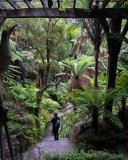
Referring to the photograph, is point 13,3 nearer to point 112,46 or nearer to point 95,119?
point 112,46

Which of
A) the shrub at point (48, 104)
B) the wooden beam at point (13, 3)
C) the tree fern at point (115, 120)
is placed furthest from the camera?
the shrub at point (48, 104)

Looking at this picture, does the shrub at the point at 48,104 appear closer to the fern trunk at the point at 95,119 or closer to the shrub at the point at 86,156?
the fern trunk at the point at 95,119

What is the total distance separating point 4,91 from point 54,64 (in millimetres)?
1777

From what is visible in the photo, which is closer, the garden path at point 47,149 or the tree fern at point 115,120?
the tree fern at point 115,120

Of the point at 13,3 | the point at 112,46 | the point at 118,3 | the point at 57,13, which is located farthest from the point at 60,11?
the point at 112,46

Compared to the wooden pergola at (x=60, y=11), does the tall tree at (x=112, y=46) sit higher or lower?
lower

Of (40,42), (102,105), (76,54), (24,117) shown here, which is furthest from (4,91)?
(76,54)

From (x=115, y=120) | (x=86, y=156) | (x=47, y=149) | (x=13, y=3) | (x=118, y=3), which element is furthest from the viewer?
(x=47, y=149)

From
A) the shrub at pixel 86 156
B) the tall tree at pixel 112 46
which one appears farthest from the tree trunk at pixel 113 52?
the shrub at pixel 86 156

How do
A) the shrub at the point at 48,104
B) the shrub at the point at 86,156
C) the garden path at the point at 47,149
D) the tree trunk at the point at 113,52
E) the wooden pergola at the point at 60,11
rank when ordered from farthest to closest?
1. the shrub at the point at 48,104
2. the tree trunk at the point at 113,52
3. the garden path at the point at 47,149
4. the wooden pergola at the point at 60,11
5. the shrub at the point at 86,156

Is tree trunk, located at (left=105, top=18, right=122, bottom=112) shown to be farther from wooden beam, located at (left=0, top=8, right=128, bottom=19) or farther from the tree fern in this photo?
the tree fern

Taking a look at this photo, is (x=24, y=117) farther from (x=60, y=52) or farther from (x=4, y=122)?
(x=4, y=122)

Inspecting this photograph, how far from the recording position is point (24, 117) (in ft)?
22.2

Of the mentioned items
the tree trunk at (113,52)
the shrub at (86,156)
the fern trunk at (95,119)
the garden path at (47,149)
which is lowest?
the garden path at (47,149)
